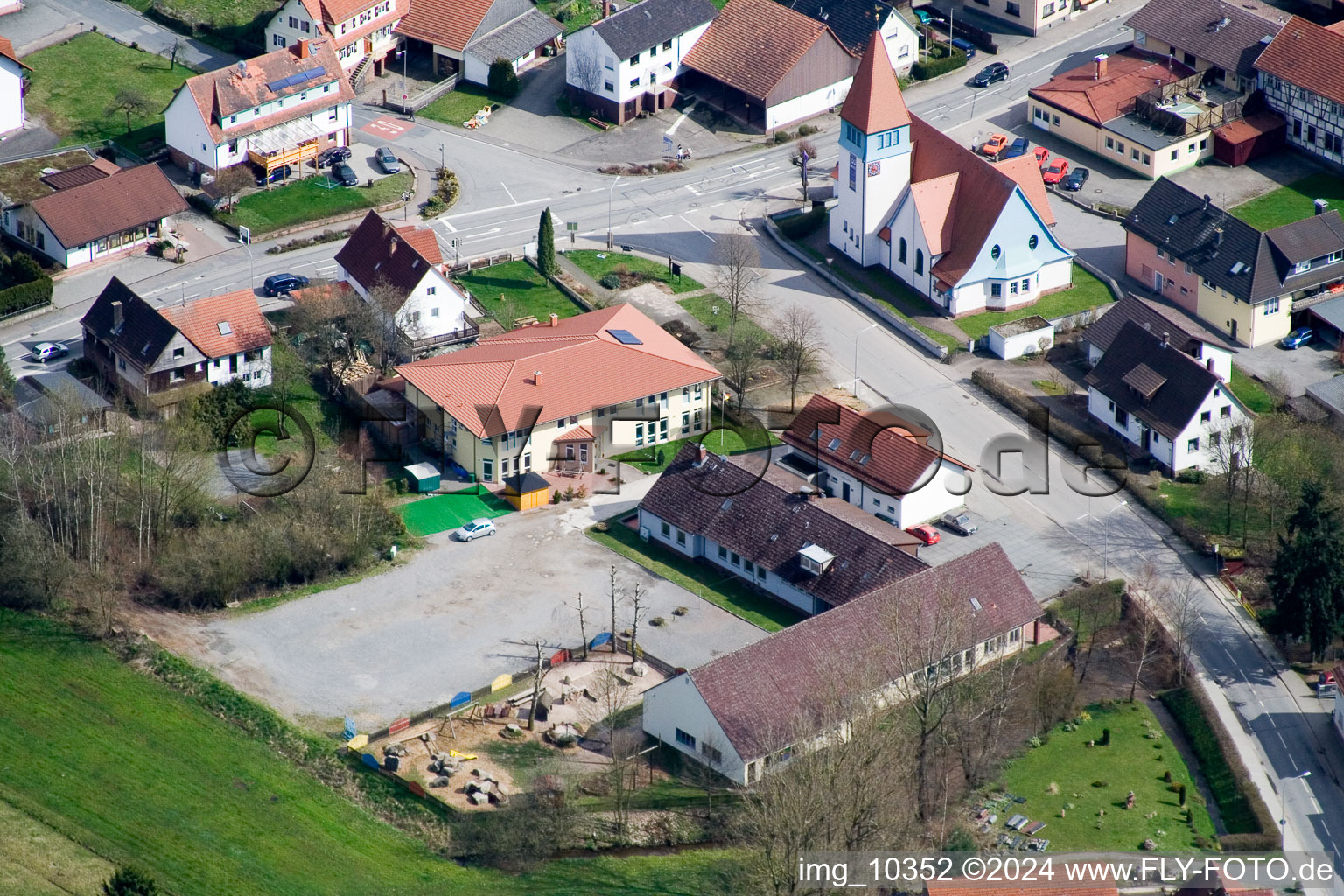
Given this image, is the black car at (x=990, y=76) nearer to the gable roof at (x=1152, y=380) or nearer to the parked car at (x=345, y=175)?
the gable roof at (x=1152, y=380)

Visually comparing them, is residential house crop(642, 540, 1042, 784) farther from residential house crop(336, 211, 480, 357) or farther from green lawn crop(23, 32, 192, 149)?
green lawn crop(23, 32, 192, 149)

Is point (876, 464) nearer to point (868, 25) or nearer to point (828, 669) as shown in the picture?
point (828, 669)

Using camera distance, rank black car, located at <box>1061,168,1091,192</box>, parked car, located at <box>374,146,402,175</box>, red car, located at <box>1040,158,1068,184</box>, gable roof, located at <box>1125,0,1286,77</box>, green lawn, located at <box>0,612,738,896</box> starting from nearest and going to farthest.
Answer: green lawn, located at <box>0,612,738,896</box>, black car, located at <box>1061,168,1091,192</box>, red car, located at <box>1040,158,1068,184</box>, parked car, located at <box>374,146,402,175</box>, gable roof, located at <box>1125,0,1286,77</box>

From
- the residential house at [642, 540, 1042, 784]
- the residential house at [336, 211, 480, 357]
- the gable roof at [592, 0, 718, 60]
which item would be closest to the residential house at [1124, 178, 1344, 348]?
the residential house at [642, 540, 1042, 784]

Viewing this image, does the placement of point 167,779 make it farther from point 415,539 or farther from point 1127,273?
point 1127,273

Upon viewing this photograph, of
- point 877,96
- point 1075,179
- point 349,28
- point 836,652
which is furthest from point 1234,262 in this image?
point 349,28

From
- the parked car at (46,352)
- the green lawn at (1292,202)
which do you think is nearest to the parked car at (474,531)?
the parked car at (46,352)

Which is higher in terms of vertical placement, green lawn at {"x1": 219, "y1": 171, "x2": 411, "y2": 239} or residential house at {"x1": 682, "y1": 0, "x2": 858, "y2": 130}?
residential house at {"x1": 682, "y1": 0, "x2": 858, "y2": 130}
